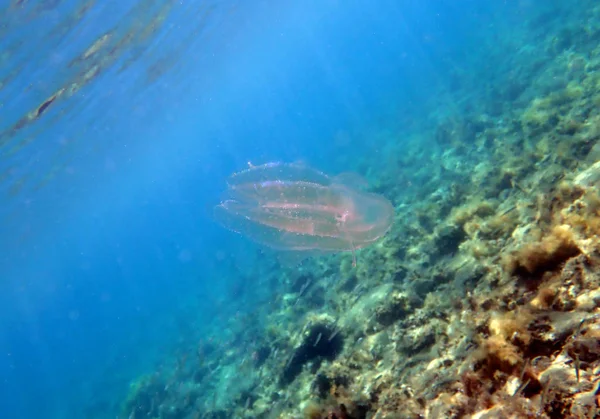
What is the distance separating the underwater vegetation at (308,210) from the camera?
5.98 meters

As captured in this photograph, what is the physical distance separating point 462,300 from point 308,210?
2.85 metres

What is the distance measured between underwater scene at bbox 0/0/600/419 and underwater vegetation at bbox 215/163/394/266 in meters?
0.04

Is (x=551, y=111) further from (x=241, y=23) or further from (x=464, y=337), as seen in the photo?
(x=241, y=23)

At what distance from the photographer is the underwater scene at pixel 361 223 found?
2721 mm

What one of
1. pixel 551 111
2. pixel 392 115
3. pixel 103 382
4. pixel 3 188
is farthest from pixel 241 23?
pixel 103 382

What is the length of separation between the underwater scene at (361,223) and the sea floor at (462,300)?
27 mm

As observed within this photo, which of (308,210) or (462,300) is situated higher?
(308,210)

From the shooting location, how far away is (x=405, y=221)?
9.09 meters

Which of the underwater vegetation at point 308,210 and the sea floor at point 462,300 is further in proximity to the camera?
the underwater vegetation at point 308,210

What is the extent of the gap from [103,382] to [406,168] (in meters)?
21.2

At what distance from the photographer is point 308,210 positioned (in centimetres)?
618

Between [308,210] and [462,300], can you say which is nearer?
[462,300]

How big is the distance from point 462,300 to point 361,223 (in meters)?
2.16

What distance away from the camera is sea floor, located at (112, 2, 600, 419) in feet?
7.47
